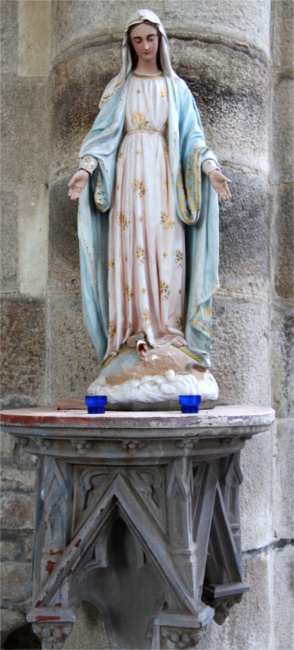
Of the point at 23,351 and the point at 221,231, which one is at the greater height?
the point at 221,231

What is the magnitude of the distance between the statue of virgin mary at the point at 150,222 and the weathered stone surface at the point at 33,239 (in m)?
0.74

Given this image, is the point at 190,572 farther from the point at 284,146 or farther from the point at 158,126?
the point at 284,146

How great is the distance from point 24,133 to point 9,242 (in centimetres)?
48

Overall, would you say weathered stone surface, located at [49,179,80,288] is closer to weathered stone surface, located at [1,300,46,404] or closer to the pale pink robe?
weathered stone surface, located at [1,300,46,404]

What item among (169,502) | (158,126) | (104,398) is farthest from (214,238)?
(169,502)

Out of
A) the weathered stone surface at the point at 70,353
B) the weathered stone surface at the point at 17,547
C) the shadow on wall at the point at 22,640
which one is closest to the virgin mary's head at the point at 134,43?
the weathered stone surface at the point at 70,353

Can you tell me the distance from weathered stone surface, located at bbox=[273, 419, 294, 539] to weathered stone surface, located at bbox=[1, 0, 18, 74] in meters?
1.94

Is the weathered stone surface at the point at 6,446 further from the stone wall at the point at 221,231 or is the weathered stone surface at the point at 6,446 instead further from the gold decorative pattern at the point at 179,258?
the gold decorative pattern at the point at 179,258

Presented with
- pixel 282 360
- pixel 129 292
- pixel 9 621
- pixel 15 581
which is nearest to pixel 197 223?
pixel 129 292

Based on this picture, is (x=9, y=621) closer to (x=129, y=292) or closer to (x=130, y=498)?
(x=130, y=498)

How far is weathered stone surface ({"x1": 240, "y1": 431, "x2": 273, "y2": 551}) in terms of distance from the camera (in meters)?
3.42

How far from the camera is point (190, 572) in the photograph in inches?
100

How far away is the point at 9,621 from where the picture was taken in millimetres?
3471

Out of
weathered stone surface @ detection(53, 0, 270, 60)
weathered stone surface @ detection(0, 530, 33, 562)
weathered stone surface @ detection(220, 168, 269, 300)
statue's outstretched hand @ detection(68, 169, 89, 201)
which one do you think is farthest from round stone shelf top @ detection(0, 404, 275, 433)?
weathered stone surface @ detection(53, 0, 270, 60)
